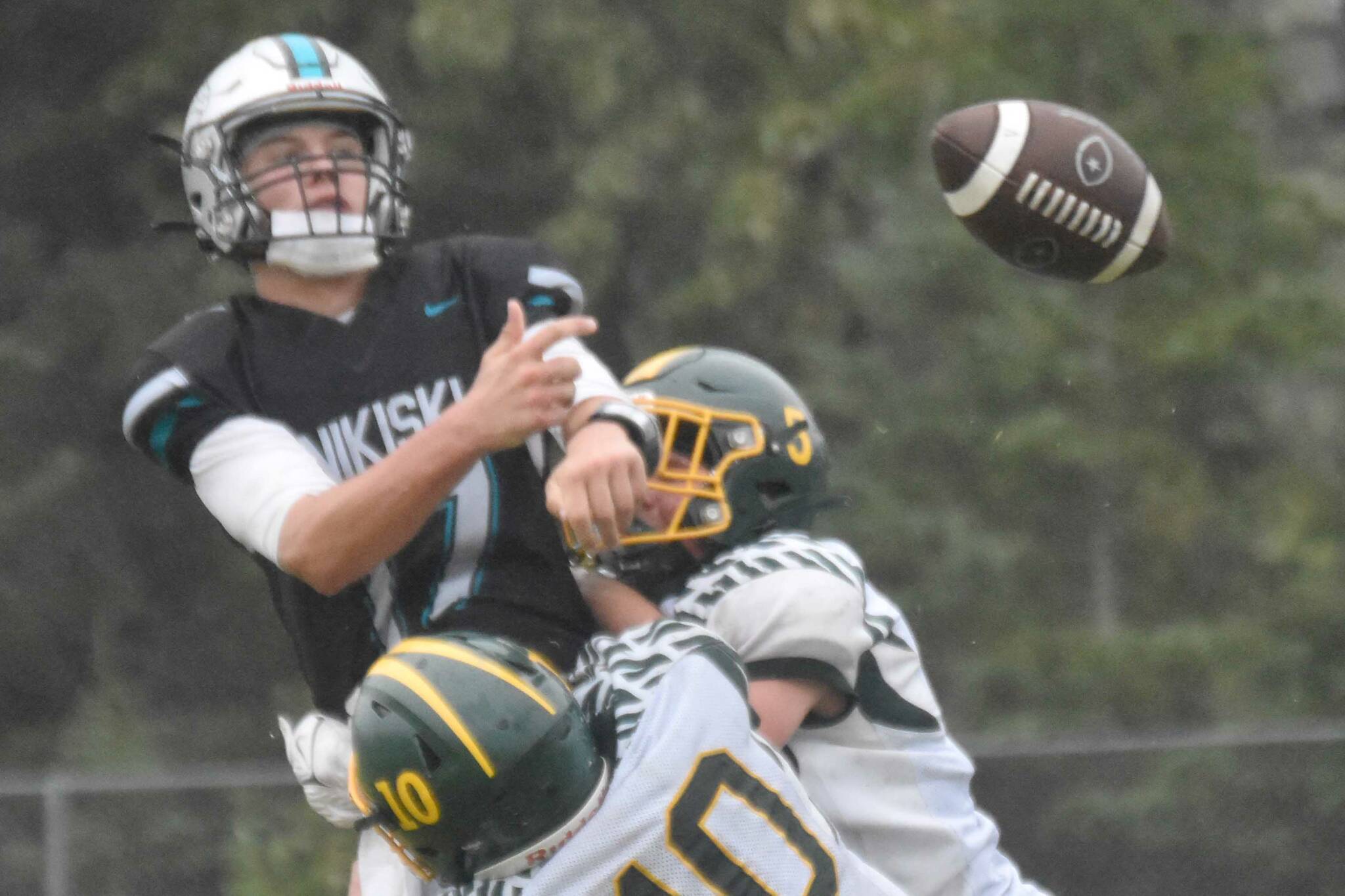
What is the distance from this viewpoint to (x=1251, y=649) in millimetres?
9641

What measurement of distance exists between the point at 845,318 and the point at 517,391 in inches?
345

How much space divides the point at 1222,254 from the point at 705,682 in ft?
24.5

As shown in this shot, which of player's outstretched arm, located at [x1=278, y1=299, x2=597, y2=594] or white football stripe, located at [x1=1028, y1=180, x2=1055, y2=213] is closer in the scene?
player's outstretched arm, located at [x1=278, y1=299, x2=597, y2=594]

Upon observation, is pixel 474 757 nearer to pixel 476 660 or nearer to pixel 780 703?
pixel 476 660

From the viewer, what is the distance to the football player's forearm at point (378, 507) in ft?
8.46

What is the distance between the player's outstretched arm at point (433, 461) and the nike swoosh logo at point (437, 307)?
0.95 ft

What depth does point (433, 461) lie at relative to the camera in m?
2.58

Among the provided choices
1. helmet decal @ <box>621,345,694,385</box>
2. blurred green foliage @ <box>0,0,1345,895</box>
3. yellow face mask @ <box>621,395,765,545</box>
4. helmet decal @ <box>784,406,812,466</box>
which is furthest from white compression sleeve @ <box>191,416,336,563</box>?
blurred green foliage @ <box>0,0,1345,895</box>

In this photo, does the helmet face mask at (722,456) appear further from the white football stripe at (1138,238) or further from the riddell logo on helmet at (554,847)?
the white football stripe at (1138,238)

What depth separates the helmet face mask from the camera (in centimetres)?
322

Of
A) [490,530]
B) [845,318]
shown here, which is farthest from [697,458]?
[845,318]

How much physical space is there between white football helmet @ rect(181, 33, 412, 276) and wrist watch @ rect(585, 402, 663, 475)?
45cm

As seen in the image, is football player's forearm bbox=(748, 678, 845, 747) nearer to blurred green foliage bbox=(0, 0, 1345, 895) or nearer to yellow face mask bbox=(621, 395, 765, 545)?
yellow face mask bbox=(621, 395, 765, 545)

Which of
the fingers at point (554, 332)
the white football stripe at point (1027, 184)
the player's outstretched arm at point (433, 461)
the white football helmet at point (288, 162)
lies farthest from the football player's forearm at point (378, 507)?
the white football stripe at point (1027, 184)
